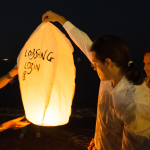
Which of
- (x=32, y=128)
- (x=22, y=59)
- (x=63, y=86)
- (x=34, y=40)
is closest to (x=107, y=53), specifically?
(x=63, y=86)

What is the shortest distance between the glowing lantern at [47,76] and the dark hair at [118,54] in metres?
0.44

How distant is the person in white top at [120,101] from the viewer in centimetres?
109

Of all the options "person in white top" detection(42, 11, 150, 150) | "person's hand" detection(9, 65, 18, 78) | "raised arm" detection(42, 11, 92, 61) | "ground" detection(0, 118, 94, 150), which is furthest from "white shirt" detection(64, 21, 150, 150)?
"ground" detection(0, 118, 94, 150)

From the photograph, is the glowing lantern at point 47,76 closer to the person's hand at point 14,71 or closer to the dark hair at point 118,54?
the person's hand at point 14,71

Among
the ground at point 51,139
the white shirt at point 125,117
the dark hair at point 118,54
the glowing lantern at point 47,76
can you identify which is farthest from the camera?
the ground at point 51,139

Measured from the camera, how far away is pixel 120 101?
118 centimetres

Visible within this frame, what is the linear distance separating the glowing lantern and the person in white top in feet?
1.18

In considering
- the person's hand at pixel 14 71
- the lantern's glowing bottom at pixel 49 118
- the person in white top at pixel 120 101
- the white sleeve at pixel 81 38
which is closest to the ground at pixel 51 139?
the person's hand at pixel 14 71

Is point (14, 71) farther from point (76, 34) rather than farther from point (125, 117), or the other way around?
point (125, 117)

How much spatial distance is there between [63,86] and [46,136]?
459cm

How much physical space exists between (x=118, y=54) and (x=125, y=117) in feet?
1.63

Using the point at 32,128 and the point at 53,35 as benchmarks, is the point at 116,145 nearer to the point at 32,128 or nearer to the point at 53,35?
the point at 53,35

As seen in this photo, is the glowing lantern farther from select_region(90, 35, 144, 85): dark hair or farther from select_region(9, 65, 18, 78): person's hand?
select_region(90, 35, 144, 85): dark hair

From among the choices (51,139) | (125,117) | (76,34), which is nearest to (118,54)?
(125,117)
